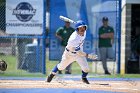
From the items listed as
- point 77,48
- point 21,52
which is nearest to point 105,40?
point 21,52

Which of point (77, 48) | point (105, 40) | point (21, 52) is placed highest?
point (105, 40)

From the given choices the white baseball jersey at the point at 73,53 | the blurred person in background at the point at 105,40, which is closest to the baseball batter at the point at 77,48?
the white baseball jersey at the point at 73,53

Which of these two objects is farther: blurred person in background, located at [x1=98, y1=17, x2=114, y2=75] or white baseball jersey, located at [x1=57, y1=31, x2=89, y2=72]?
blurred person in background, located at [x1=98, y1=17, x2=114, y2=75]

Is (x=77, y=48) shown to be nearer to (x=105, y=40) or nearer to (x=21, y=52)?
(x=105, y=40)

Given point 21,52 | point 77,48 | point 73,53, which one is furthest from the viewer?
point 21,52

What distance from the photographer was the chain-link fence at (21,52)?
636 inches

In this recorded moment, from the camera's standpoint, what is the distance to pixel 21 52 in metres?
16.4

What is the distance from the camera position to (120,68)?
16828mm

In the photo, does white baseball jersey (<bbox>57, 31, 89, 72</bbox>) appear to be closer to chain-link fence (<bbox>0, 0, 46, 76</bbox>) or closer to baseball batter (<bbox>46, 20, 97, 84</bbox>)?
baseball batter (<bbox>46, 20, 97, 84</bbox>)

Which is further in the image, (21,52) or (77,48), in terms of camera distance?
(21,52)

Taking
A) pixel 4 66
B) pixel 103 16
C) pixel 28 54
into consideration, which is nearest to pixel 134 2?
pixel 103 16

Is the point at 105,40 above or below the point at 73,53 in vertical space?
above

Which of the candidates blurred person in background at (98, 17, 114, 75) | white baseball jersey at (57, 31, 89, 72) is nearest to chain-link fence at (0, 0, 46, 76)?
blurred person in background at (98, 17, 114, 75)

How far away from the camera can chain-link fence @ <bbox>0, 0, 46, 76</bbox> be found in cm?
1616
